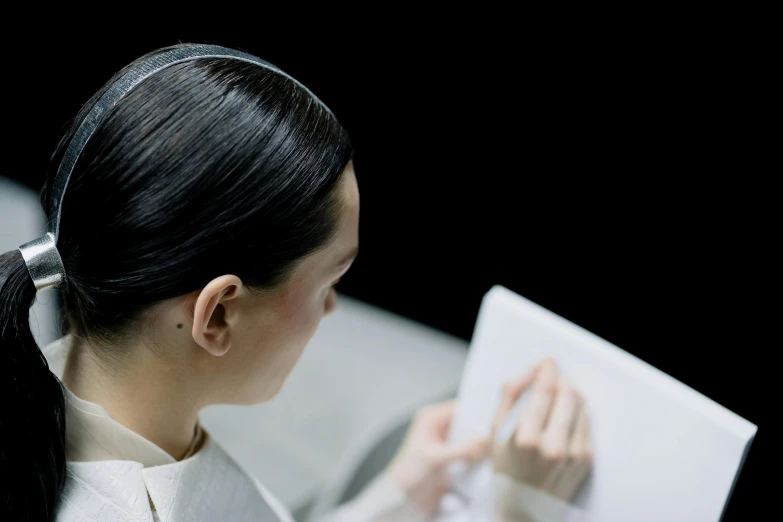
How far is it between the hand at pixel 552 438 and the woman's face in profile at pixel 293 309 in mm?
286

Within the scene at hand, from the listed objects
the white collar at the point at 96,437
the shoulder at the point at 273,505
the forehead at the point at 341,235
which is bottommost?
the shoulder at the point at 273,505

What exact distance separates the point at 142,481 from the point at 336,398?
0.74m

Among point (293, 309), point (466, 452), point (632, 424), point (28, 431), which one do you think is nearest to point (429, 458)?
point (466, 452)

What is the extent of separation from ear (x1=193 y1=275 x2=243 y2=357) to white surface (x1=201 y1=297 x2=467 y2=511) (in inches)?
23.9

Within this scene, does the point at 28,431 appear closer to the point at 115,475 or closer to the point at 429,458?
the point at 115,475

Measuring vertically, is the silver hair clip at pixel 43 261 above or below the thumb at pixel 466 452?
above

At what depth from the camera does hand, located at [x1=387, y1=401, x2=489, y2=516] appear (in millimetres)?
975

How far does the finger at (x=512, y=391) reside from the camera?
0.90 m

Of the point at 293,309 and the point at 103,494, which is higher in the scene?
the point at 293,309

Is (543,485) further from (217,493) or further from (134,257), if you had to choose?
(134,257)

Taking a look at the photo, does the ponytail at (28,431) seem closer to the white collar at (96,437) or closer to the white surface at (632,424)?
the white collar at (96,437)

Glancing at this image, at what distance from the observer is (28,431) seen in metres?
0.64

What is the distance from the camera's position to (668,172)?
1.02 m

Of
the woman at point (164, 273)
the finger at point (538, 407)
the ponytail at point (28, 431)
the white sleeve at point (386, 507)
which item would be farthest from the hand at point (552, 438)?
the ponytail at point (28, 431)
